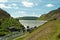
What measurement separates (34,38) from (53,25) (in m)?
11.7

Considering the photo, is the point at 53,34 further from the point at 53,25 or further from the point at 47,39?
the point at 53,25

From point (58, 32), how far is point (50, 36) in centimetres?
369

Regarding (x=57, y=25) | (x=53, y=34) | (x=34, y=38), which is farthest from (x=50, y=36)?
(x=57, y=25)

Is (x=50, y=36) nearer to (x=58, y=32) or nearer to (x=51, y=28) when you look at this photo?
(x=58, y=32)

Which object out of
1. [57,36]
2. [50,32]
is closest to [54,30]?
[50,32]

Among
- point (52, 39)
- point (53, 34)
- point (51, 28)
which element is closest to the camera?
point (52, 39)

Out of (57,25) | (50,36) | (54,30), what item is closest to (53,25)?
(57,25)

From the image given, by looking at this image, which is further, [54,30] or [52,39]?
[54,30]

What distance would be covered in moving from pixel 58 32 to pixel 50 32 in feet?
10.0

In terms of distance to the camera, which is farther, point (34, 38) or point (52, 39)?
point (34, 38)

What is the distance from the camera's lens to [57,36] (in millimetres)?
66938

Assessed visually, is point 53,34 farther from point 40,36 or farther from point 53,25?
point 53,25

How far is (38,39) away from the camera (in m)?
69.0

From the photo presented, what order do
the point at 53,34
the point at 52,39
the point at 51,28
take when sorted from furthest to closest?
the point at 51,28 → the point at 53,34 → the point at 52,39
